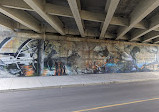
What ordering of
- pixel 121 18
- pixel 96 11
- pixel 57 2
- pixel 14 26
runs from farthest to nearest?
1. pixel 14 26
2. pixel 121 18
3. pixel 96 11
4. pixel 57 2

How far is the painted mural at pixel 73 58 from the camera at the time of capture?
9672 millimetres

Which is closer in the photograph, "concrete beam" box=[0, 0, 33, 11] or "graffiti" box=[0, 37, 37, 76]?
"concrete beam" box=[0, 0, 33, 11]

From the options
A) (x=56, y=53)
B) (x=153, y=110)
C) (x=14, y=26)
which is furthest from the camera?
(x=56, y=53)

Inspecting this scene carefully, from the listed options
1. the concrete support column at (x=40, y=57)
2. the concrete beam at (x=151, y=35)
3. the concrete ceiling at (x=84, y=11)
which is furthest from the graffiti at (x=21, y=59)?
the concrete beam at (x=151, y=35)

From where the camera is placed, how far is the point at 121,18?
7645mm

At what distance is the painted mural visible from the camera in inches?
381

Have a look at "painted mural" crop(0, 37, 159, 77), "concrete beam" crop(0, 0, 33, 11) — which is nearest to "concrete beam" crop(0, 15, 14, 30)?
"painted mural" crop(0, 37, 159, 77)

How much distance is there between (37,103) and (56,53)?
708 centimetres

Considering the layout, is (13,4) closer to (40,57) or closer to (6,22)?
(6,22)

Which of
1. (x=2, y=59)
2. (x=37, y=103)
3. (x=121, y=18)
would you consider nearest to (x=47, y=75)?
(x=2, y=59)

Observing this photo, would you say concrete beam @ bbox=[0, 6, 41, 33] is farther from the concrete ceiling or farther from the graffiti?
the graffiti

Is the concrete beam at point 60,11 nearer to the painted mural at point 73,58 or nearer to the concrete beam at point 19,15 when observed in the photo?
the concrete beam at point 19,15

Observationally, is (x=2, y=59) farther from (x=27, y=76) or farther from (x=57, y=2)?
(x=57, y=2)

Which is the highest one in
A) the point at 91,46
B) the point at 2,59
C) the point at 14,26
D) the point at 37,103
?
the point at 14,26
